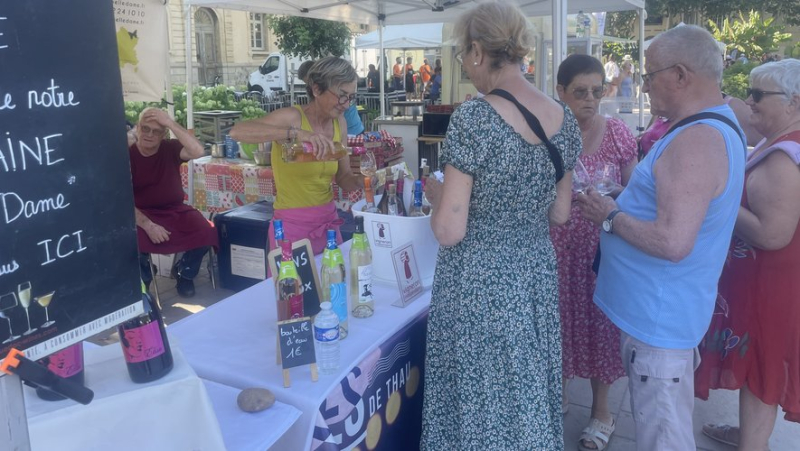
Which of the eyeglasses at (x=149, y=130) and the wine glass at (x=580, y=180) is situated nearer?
the wine glass at (x=580, y=180)

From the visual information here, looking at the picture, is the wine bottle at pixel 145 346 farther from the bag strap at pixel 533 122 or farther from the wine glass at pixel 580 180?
the wine glass at pixel 580 180

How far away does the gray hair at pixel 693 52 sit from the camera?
5.74ft

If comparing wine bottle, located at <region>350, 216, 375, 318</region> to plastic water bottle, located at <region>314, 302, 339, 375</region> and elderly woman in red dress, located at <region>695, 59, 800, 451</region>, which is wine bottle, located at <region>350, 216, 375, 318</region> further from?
elderly woman in red dress, located at <region>695, 59, 800, 451</region>

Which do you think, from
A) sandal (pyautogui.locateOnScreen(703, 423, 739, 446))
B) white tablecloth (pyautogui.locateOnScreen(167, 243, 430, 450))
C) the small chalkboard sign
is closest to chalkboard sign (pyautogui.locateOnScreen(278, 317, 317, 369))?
the small chalkboard sign

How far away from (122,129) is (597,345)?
213 cm

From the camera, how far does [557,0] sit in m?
4.15

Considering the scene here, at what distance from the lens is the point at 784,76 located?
2115mm

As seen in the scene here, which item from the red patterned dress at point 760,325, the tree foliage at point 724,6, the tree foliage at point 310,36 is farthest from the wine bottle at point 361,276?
the tree foliage at point 724,6

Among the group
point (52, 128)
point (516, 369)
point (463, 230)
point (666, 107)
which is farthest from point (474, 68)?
point (52, 128)

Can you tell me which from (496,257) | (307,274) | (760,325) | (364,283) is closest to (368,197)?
(364,283)

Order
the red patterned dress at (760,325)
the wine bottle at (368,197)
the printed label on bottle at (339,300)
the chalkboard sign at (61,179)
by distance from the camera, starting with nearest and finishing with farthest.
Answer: the chalkboard sign at (61,179) → the printed label on bottle at (339,300) → the red patterned dress at (760,325) → the wine bottle at (368,197)

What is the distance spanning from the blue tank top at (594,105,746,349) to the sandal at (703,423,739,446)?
3.99ft

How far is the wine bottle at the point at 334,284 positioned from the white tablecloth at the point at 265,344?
0.08 meters

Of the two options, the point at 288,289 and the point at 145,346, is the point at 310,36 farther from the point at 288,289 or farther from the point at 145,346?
the point at 145,346
